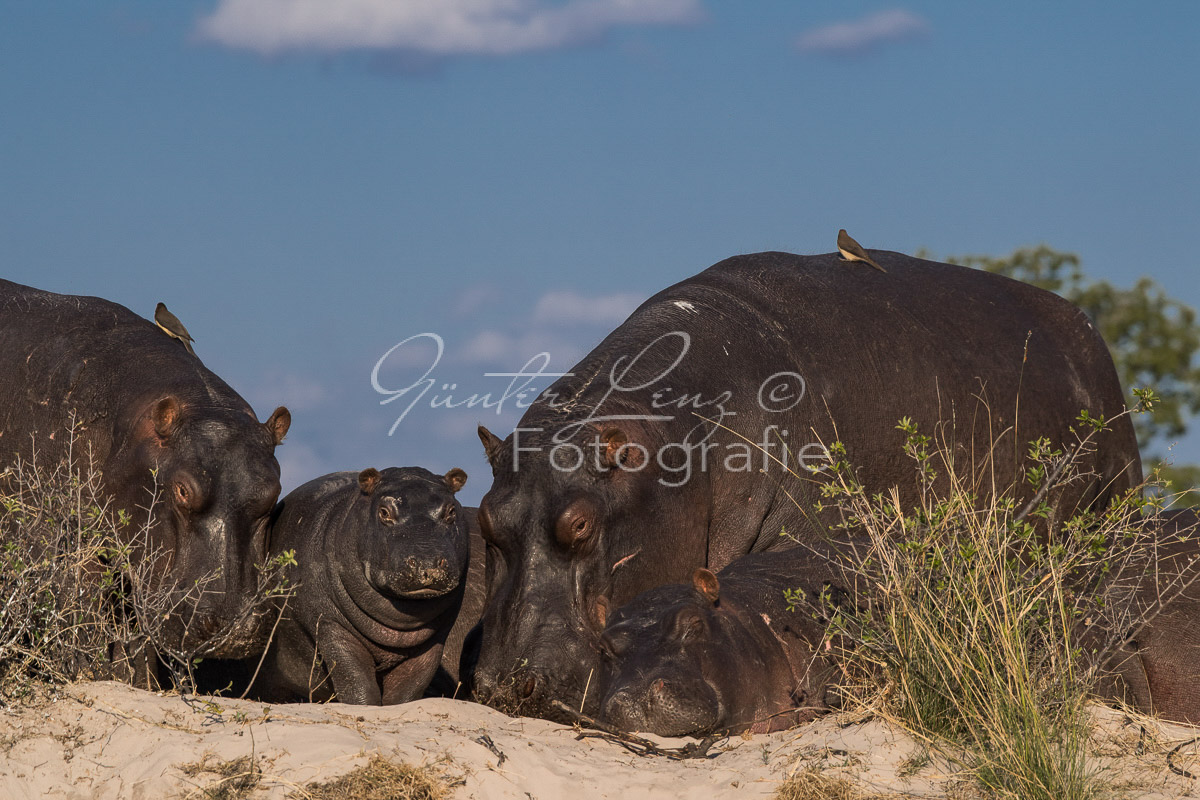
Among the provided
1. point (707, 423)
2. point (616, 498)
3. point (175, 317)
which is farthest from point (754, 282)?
point (175, 317)

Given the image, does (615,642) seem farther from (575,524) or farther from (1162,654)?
(1162,654)

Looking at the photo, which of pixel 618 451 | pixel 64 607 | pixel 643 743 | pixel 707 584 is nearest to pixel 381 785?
pixel 643 743

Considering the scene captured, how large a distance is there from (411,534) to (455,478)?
20.3 inches

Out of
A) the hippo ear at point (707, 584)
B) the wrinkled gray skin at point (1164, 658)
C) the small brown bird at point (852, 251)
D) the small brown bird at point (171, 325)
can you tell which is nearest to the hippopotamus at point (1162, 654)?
the wrinkled gray skin at point (1164, 658)

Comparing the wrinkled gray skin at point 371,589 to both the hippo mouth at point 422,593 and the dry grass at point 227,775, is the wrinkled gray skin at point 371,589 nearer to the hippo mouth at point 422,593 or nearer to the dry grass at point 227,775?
the hippo mouth at point 422,593

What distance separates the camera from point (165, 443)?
8.93 metres

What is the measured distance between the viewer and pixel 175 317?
10.2 m

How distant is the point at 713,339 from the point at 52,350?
418 centimetres

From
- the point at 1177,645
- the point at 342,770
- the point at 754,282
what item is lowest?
the point at 342,770

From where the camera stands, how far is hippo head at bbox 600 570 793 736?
255 inches

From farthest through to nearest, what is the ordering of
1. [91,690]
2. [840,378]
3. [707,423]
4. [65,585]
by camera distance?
[840,378] → [707,423] → [65,585] → [91,690]

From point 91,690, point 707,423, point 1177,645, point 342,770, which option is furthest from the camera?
point 707,423

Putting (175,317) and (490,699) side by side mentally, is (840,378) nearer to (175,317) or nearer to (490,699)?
(490,699)

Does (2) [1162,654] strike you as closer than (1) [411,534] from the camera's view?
Yes
